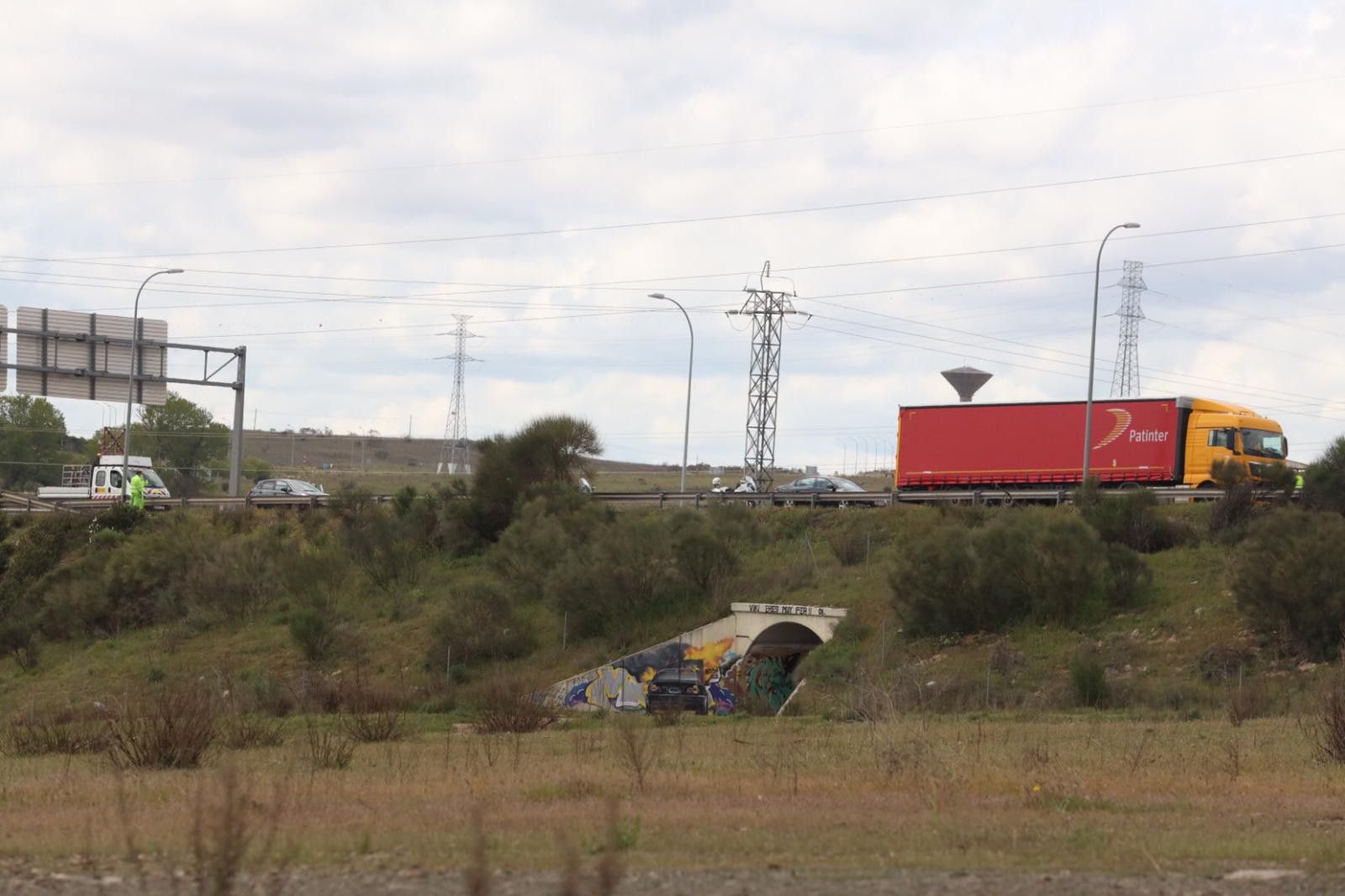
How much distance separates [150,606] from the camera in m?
52.6

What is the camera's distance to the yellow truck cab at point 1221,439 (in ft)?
154

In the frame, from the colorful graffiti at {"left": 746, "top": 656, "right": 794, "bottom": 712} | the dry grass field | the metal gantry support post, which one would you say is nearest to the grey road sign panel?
the metal gantry support post

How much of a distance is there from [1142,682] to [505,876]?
2406 cm

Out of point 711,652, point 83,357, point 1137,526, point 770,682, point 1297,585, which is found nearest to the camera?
point 1297,585

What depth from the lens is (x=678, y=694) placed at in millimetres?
34219

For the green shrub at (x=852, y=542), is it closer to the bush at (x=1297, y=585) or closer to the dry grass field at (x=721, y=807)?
the bush at (x=1297, y=585)

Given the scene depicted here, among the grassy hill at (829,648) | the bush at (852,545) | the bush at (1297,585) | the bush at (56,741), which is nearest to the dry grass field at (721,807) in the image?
the bush at (56,741)

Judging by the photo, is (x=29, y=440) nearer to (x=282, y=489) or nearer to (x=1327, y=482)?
(x=282, y=489)

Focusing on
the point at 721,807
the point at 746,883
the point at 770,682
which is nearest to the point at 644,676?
the point at 770,682

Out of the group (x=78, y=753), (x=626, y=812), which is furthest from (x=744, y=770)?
(x=78, y=753)

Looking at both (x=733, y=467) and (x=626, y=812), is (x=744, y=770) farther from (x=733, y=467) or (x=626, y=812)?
(x=733, y=467)

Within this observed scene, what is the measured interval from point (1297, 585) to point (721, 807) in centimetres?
2261

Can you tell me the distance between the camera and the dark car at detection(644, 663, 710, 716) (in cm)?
3359

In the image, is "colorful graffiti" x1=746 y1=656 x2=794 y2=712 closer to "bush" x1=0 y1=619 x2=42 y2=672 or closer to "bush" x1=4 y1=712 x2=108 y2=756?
"bush" x1=4 y1=712 x2=108 y2=756
